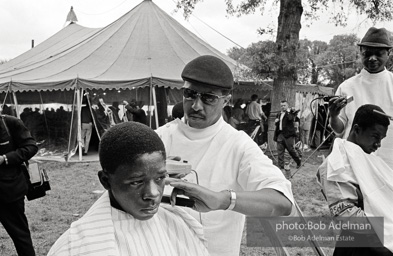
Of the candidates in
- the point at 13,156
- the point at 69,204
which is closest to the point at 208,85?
the point at 13,156

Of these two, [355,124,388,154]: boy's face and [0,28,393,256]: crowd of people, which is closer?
[0,28,393,256]: crowd of people

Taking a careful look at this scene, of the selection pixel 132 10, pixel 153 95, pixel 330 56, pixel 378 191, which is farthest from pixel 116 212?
pixel 330 56

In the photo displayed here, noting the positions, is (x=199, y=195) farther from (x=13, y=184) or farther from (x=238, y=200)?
(x=13, y=184)

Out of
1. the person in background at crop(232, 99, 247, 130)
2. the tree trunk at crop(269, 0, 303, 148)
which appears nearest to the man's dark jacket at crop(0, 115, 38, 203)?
the tree trunk at crop(269, 0, 303, 148)

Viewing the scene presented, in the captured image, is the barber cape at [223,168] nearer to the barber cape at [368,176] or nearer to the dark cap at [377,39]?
the barber cape at [368,176]

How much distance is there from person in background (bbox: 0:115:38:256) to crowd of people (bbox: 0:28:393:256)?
97.3 inches

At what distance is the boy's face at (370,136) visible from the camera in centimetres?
255

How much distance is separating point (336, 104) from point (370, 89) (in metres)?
0.41

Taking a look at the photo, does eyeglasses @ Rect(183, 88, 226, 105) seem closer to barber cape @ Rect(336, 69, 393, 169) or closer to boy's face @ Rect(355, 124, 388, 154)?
boy's face @ Rect(355, 124, 388, 154)

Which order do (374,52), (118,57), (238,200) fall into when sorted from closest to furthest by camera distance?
(238,200) < (374,52) < (118,57)

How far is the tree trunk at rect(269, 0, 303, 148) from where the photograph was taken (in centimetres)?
977

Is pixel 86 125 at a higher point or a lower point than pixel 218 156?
lower

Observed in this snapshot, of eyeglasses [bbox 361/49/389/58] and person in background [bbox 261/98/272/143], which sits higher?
eyeglasses [bbox 361/49/389/58]

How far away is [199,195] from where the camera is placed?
1.37 m
